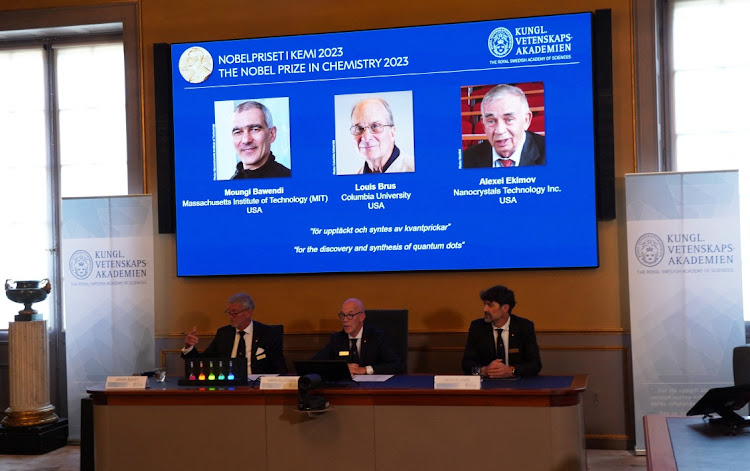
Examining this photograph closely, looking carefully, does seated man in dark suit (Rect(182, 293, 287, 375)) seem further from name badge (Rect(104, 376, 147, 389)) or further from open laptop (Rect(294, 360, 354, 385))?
open laptop (Rect(294, 360, 354, 385))

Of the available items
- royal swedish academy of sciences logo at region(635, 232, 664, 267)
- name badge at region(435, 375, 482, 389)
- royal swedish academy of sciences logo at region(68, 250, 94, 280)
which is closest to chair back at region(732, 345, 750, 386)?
name badge at region(435, 375, 482, 389)

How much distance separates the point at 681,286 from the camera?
5645 mm

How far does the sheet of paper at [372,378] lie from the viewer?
14.4 feet

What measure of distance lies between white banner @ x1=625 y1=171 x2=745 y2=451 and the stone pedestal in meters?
4.29

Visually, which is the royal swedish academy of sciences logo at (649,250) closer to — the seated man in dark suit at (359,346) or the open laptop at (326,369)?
the seated man in dark suit at (359,346)

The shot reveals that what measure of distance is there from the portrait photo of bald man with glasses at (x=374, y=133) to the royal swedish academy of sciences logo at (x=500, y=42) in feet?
2.20

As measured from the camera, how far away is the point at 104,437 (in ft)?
14.6

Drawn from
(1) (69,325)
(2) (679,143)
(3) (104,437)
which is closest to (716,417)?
(3) (104,437)

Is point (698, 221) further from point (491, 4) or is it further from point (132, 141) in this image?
point (132, 141)

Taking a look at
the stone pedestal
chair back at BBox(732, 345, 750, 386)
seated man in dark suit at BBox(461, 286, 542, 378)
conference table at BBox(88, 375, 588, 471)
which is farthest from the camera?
the stone pedestal

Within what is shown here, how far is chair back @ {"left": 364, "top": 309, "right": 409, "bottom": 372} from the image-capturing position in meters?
5.37

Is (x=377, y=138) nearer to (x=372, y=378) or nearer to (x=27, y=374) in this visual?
(x=372, y=378)

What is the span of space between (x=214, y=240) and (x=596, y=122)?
2.91 m

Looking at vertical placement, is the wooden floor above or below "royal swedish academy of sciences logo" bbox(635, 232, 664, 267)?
below
